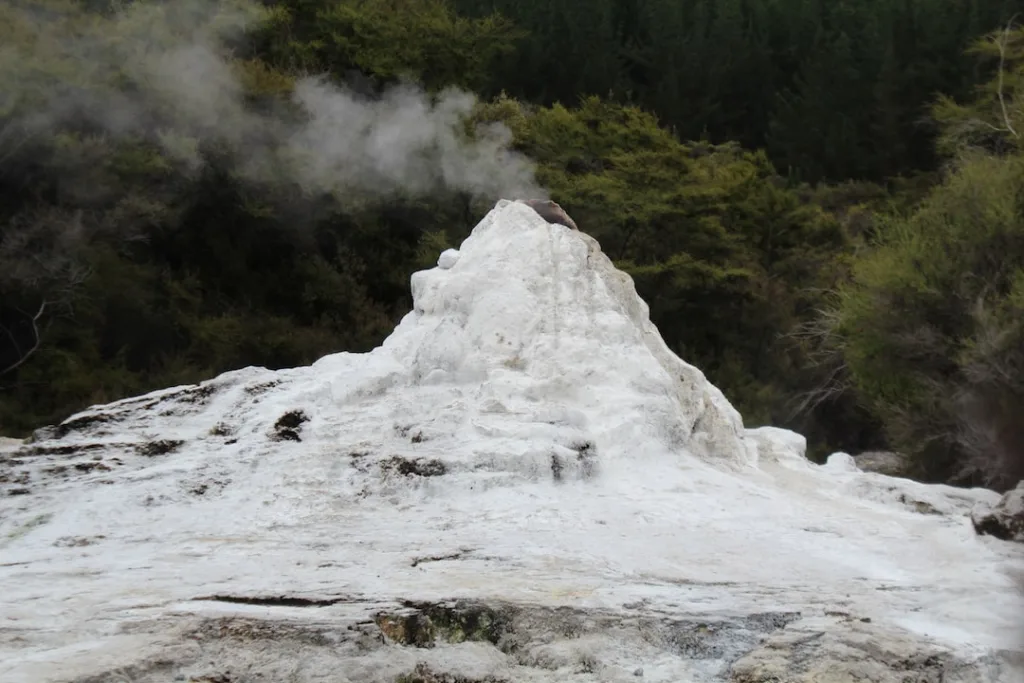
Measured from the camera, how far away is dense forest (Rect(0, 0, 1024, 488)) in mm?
10180

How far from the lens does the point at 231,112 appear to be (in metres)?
12.4

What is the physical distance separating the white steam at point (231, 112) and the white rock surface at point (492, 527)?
23.5ft

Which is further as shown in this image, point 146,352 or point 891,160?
point 891,160

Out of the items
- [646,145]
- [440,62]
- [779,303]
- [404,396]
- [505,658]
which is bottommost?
[505,658]

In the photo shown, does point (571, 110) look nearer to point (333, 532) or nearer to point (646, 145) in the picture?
point (646, 145)

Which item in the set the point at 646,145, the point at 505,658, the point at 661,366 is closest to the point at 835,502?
the point at 661,366

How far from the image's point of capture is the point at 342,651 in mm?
2441

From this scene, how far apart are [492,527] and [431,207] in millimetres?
9123

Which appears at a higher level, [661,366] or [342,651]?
[661,366]

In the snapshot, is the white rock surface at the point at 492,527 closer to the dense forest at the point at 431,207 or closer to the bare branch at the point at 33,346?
the dense forest at the point at 431,207

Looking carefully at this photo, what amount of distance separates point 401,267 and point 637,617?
34.1ft

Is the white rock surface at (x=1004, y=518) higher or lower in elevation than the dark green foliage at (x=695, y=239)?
lower

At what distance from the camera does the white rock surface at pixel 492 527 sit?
2488 millimetres

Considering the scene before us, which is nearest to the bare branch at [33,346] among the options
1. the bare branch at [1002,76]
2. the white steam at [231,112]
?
the white steam at [231,112]
